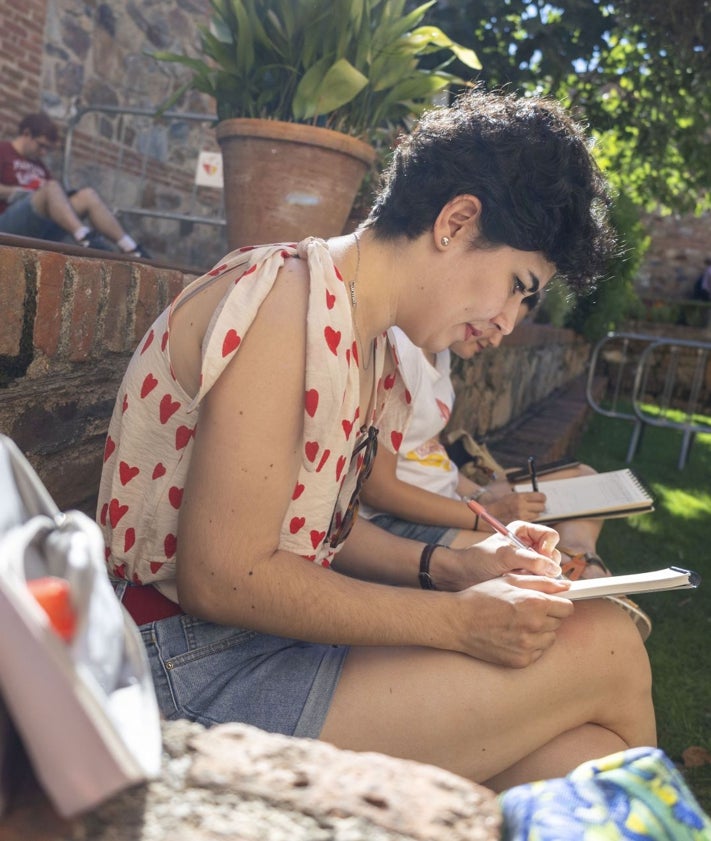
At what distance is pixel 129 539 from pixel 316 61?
183cm

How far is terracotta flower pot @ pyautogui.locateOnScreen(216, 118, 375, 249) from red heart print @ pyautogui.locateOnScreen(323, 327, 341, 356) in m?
1.49

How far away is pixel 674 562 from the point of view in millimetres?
3945

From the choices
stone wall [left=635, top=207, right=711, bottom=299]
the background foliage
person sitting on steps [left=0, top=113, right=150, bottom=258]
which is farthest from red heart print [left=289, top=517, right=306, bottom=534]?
stone wall [left=635, top=207, right=711, bottom=299]

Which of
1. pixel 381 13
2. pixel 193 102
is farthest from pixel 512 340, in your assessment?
pixel 193 102

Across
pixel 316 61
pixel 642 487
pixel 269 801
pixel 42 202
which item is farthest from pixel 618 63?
pixel 269 801

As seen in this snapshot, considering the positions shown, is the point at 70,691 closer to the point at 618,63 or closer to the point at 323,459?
the point at 323,459

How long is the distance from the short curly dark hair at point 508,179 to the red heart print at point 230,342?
0.43 metres

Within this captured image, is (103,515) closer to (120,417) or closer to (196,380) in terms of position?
(120,417)

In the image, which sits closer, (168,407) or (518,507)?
(168,407)

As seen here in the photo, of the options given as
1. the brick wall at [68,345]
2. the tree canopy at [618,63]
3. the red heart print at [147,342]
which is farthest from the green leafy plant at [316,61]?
the tree canopy at [618,63]

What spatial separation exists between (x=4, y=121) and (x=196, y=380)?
18.1 ft

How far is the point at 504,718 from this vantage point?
1317 millimetres

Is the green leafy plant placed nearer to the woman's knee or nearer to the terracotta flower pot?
the terracotta flower pot

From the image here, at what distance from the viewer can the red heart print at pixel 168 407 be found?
132 centimetres
